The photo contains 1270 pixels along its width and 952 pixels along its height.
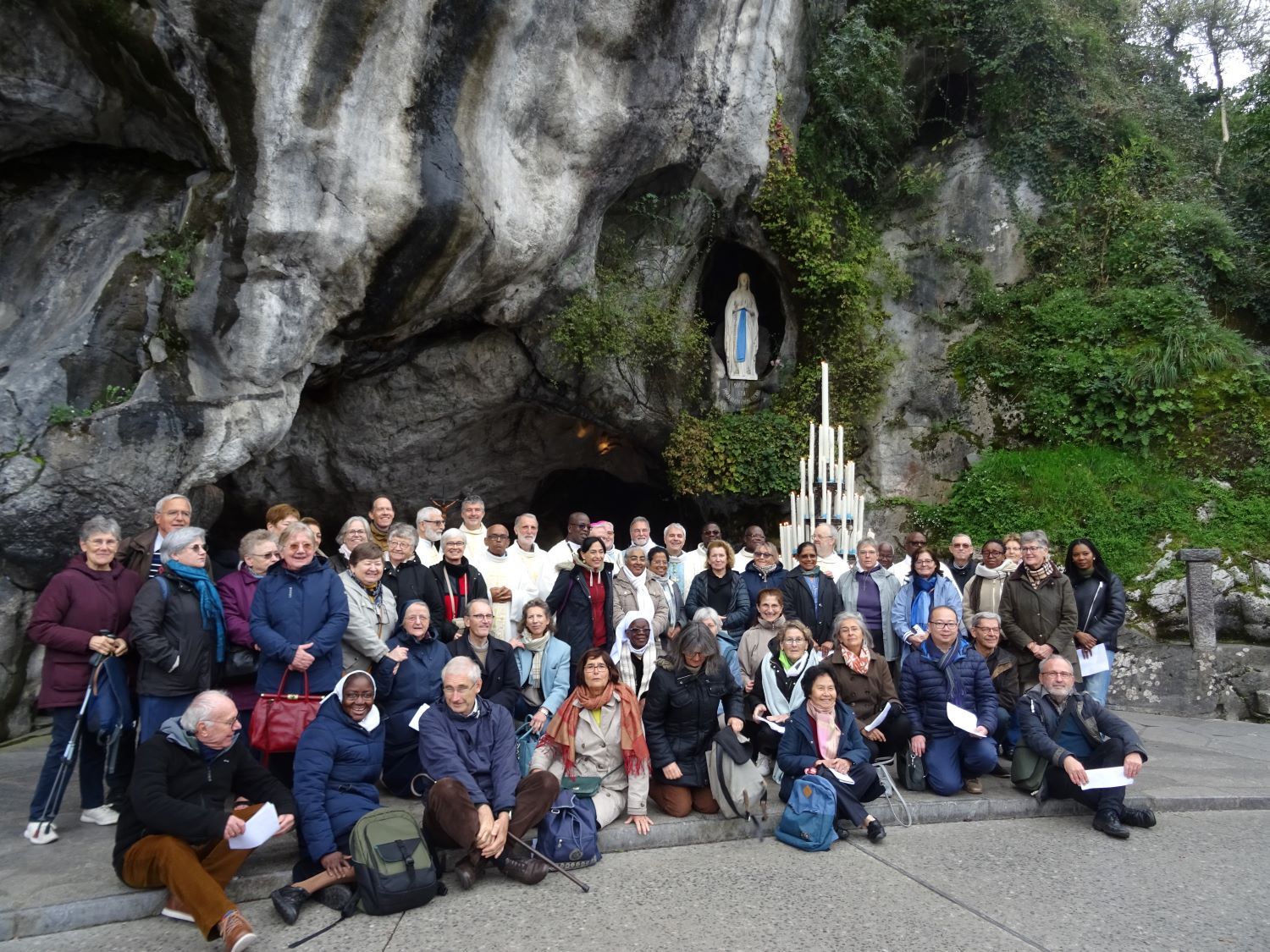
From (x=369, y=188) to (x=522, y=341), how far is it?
11.1 feet

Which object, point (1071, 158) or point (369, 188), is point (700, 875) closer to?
point (369, 188)

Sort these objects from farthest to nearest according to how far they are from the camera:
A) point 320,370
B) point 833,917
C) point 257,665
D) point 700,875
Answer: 1. point 320,370
2. point 257,665
3. point 700,875
4. point 833,917

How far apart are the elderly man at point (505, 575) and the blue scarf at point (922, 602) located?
2936 millimetres

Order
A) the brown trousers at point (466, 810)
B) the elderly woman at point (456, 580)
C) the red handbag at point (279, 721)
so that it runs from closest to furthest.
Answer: the brown trousers at point (466, 810)
the red handbag at point (279, 721)
the elderly woman at point (456, 580)

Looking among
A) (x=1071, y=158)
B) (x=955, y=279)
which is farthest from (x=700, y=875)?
(x=1071, y=158)

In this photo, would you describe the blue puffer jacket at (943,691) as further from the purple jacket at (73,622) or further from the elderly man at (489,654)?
the purple jacket at (73,622)

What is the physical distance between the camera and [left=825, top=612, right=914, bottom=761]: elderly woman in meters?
5.62

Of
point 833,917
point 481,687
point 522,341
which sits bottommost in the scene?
point 833,917

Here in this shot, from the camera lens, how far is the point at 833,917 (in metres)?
4.01

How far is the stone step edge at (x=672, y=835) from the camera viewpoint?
3.84 metres

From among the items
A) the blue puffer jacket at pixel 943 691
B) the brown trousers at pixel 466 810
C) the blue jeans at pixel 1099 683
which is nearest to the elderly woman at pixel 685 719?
the brown trousers at pixel 466 810

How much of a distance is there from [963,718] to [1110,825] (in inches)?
39.2

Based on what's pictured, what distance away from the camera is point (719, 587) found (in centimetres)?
695

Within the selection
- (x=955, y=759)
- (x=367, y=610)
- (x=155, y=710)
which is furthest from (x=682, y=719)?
(x=155, y=710)
